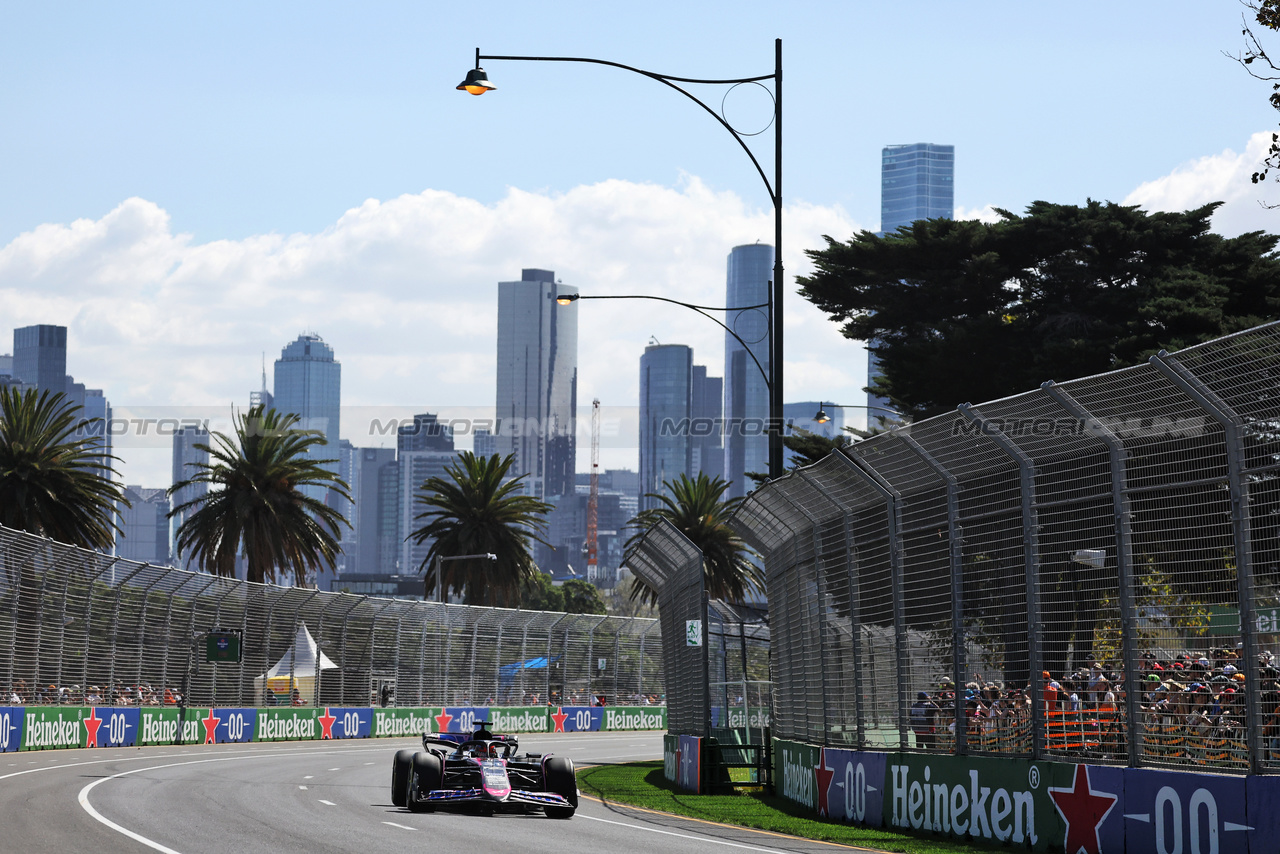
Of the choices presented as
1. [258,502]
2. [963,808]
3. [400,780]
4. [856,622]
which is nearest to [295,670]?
[258,502]

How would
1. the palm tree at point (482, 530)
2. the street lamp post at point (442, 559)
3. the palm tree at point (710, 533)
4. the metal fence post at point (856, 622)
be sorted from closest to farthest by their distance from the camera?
1. the metal fence post at point (856, 622)
2. the street lamp post at point (442, 559)
3. the palm tree at point (482, 530)
4. the palm tree at point (710, 533)

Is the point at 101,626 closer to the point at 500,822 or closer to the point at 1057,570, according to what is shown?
the point at 500,822

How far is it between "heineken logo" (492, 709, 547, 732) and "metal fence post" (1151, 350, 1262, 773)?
1634 inches

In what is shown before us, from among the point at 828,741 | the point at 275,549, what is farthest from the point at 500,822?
the point at 275,549

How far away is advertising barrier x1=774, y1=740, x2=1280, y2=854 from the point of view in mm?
9922

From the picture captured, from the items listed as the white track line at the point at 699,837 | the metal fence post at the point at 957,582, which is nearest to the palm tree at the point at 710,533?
the white track line at the point at 699,837

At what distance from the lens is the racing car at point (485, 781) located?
16953 millimetres

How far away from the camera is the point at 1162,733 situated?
10906 mm

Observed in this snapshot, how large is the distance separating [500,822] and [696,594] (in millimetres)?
6094

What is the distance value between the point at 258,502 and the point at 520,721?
441 inches

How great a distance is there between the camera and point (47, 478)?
4325cm

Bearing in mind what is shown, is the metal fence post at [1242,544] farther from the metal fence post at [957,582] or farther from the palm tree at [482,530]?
the palm tree at [482,530]

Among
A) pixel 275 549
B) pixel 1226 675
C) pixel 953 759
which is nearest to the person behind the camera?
pixel 1226 675

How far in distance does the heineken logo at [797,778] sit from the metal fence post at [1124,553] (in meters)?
6.80
